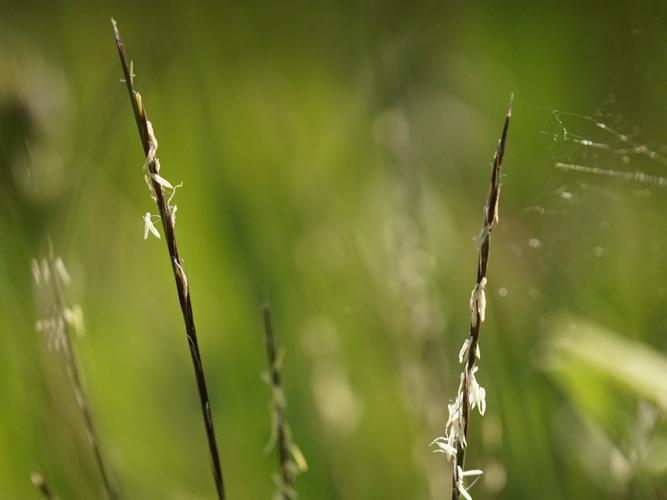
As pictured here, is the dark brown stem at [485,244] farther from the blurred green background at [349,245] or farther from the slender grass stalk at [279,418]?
the blurred green background at [349,245]

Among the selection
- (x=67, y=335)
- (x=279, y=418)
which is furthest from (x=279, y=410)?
(x=67, y=335)

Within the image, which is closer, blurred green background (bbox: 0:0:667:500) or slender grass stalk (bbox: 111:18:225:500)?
slender grass stalk (bbox: 111:18:225:500)

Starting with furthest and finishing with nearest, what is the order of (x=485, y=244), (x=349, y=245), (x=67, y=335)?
1. (x=349, y=245)
2. (x=67, y=335)
3. (x=485, y=244)

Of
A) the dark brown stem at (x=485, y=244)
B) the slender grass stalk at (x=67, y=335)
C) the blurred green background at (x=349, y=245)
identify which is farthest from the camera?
the blurred green background at (x=349, y=245)

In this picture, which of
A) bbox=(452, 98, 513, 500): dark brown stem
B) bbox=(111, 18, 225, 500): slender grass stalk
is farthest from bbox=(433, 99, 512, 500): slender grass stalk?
bbox=(111, 18, 225, 500): slender grass stalk

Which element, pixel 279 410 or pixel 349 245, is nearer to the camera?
pixel 279 410

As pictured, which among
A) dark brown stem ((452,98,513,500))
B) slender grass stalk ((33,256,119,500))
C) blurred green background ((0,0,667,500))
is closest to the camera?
dark brown stem ((452,98,513,500))

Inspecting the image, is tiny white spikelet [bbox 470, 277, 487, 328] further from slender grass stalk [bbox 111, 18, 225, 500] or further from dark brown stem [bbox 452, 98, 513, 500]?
slender grass stalk [bbox 111, 18, 225, 500]

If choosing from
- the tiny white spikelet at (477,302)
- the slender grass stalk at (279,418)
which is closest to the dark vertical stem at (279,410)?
the slender grass stalk at (279,418)

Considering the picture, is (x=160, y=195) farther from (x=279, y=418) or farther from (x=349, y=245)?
(x=349, y=245)

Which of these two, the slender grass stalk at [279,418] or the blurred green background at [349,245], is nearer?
the slender grass stalk at [279,418]
